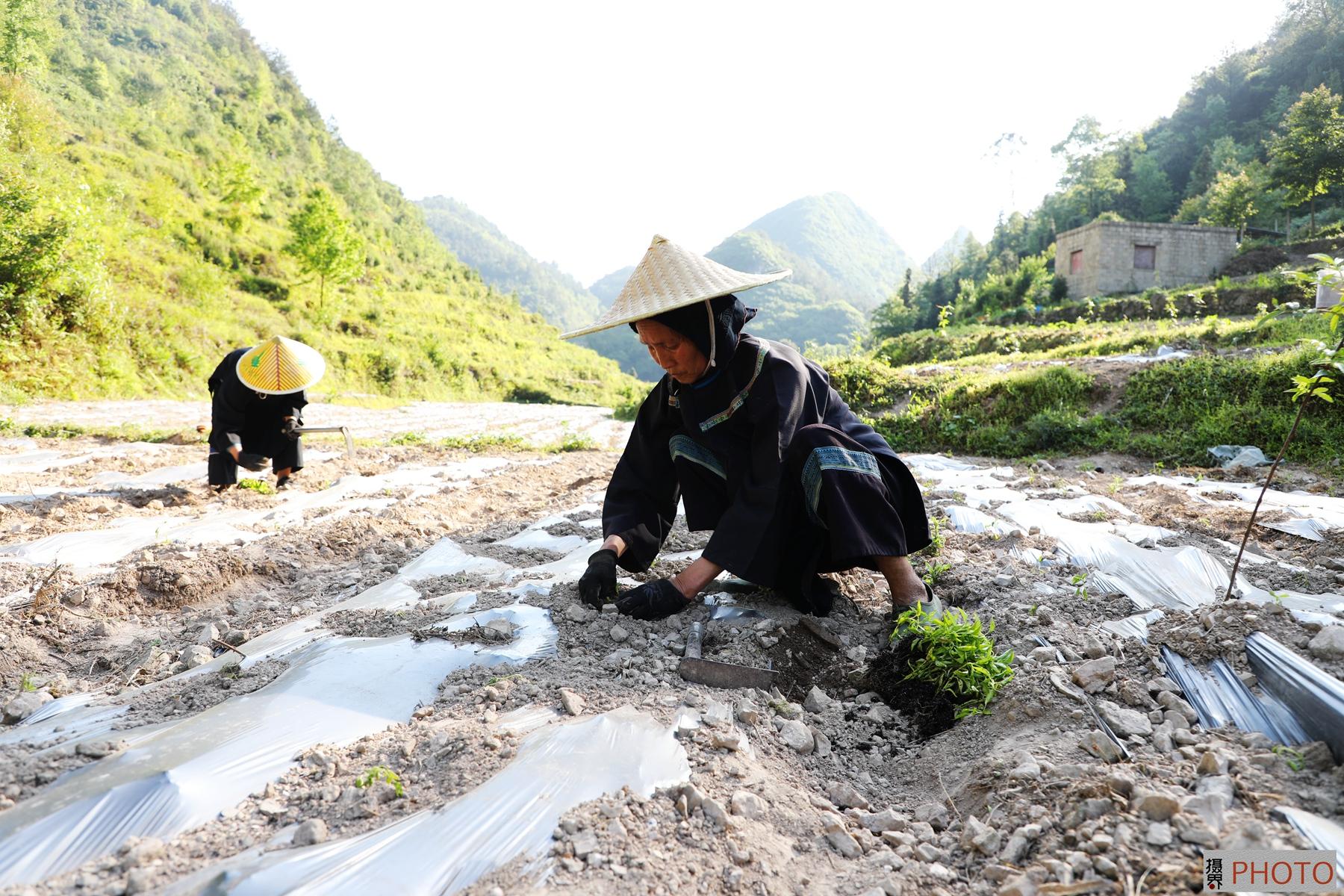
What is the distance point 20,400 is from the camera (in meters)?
8.75

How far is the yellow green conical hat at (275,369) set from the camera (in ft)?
14.1

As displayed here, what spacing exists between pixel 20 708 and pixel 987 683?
2324mm

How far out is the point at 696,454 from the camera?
225cm

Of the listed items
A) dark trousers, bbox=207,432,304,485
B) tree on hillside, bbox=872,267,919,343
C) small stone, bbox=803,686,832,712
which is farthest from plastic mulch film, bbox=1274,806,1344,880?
tree on hillside, bbox=872,267,919,343

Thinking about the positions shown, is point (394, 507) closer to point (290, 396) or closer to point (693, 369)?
point (290, 396)

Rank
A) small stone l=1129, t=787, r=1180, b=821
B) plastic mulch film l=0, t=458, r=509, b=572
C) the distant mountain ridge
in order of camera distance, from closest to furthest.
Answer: small stone l=1129, t=787, r=1180, b=821
plastic mulch film l=0, t=458, r=509, b=572
the distant mountain ridge

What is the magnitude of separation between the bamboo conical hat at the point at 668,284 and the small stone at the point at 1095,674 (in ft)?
3.96

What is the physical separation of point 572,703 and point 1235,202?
104ft

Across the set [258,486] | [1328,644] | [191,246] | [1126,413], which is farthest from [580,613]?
[191,246]

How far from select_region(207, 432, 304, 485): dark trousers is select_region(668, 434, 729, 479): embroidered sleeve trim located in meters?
3.35

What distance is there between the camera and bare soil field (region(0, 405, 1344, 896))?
3.61 ft

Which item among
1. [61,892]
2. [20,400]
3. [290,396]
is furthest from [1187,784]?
[20,400]

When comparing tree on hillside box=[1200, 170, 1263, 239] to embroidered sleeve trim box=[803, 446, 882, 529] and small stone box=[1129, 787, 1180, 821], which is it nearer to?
embroidered sleeve trim box=[803, 446, 882, 529]

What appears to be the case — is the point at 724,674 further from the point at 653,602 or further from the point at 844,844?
the point at 844,844
